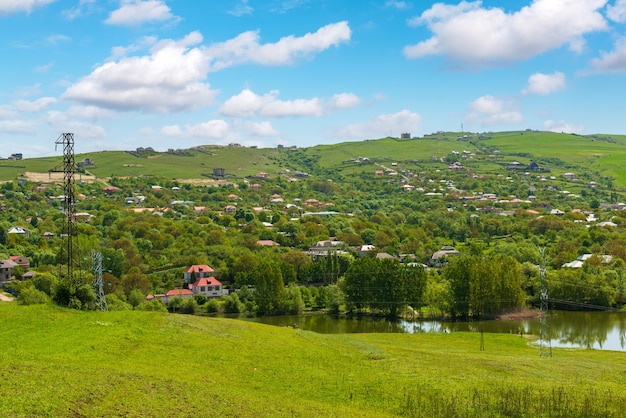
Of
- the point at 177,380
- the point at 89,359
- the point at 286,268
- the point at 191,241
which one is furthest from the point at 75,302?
the point at 191,241

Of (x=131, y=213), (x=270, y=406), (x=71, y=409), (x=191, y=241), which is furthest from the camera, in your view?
(x=131, y=213)

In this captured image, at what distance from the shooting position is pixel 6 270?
105 m

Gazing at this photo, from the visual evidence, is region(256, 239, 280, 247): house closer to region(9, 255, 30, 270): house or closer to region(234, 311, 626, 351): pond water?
region(9, 255, 30, 270): house

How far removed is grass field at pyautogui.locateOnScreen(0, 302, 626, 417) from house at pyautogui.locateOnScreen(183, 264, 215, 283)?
210 feet

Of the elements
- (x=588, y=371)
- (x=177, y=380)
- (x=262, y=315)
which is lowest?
(x=262, y=315)

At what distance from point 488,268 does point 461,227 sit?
84.1m

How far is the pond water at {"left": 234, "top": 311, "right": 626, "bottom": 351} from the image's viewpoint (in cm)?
7056

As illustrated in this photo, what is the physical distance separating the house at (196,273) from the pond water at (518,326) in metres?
25.2

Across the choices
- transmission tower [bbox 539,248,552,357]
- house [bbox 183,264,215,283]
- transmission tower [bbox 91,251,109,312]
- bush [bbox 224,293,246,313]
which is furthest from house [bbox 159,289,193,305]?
transmission tower [bbox 539,248,552,357]

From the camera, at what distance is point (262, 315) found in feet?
299

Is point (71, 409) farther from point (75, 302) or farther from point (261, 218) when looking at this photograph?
point (261, 218)

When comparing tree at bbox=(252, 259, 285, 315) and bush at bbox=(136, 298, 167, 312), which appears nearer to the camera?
bush at bbox=(136, 298, 167, 312)

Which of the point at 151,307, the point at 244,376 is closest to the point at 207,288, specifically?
the point at 151,307

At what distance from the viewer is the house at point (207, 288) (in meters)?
100
